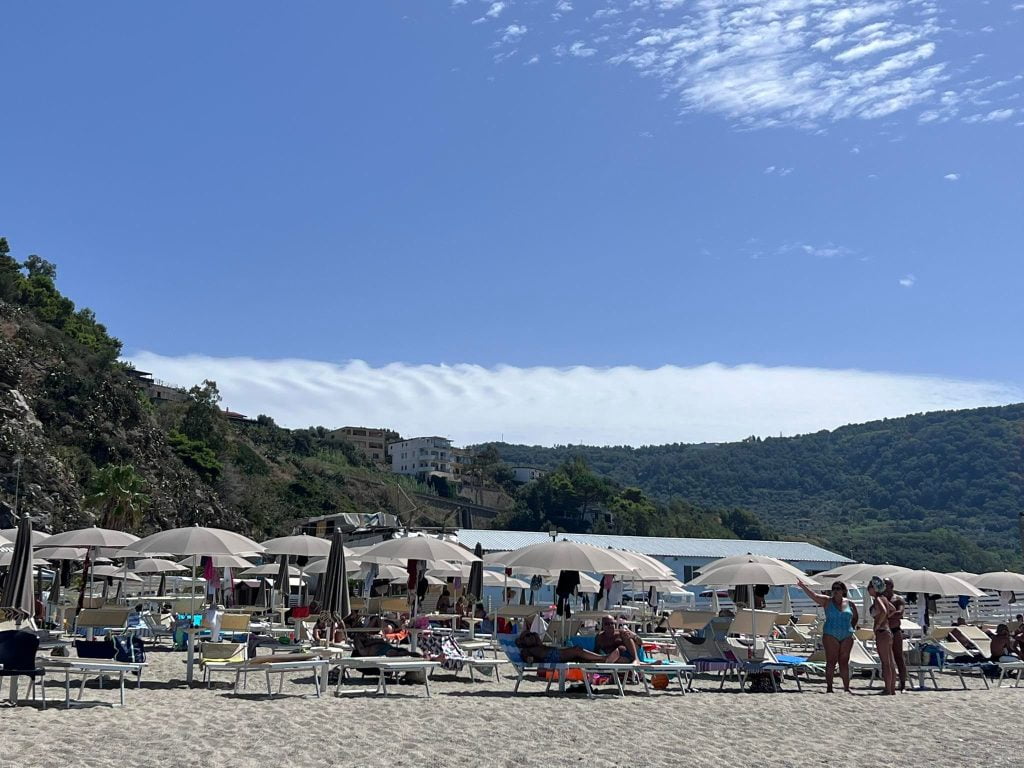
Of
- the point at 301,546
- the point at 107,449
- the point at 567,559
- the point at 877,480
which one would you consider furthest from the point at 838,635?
the point at 877,480

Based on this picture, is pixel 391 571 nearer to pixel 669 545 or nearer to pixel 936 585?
pixel 936 585

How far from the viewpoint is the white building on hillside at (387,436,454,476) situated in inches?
4530

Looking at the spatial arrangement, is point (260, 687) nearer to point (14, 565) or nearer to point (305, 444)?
point (14, 565)

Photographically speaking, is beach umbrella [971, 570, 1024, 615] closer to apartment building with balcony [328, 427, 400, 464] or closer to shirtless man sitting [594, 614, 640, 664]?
shirtless man sitting [594, 614, 640, 664]

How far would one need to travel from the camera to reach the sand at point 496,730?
7.72m

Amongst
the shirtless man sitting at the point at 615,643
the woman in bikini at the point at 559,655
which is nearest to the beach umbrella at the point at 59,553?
the woman in bikini at the point at 559,655

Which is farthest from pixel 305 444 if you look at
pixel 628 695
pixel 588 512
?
pixel 628 695

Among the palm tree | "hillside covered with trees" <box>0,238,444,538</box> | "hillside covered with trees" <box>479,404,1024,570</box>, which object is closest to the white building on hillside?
"hillside covered with trees" <box>0,238,444,538</box>

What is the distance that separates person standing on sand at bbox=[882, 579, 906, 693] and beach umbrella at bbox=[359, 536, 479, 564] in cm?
534

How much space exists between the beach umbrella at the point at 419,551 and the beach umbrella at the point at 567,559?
70cm

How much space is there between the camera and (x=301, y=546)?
794 inches

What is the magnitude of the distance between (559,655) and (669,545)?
38662mm

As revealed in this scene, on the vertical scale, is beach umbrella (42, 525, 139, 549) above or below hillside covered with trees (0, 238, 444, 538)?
below

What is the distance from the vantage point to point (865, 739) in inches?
365
